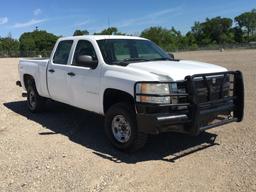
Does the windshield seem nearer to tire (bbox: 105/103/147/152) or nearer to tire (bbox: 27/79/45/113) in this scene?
tire (bbox: 105/103/147/152)

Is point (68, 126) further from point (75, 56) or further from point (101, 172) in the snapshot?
point (101, 172)

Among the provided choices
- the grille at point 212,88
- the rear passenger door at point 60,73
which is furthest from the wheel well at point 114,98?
the rear passenger door at point 60,73

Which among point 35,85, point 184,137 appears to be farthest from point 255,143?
point 35,85

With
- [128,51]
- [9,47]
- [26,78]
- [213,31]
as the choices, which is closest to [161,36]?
[213,31]

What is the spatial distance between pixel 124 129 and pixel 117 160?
57 centimetres

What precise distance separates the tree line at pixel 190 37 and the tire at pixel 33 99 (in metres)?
79.8

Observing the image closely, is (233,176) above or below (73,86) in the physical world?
below

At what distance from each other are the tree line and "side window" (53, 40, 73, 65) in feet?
267

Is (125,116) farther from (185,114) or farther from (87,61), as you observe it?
(87,61)

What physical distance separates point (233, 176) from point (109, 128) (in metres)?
2.28

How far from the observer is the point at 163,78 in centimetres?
573

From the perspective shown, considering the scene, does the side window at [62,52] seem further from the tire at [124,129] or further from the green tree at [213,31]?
the green tree at [213,31]

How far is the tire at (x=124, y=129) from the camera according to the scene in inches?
235

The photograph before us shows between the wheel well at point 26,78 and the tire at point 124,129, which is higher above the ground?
the wheel well at point 26,78
